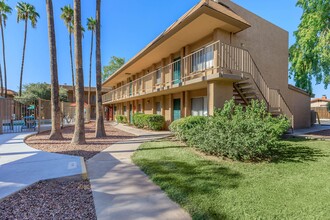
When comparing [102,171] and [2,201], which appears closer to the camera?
[2,201]

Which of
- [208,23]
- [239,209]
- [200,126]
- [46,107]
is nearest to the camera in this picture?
[239,209]

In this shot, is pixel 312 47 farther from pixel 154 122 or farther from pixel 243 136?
pixel 154 122

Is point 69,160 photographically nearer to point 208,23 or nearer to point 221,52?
point 221,52

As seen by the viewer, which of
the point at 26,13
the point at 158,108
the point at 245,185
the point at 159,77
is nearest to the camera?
the point at 245,185

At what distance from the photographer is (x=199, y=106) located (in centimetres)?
1278

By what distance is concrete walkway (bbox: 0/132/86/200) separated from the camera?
13.8 feet

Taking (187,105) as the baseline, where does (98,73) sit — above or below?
above

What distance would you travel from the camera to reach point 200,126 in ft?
26.3

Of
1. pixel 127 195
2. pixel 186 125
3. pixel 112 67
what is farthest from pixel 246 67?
pixel 112 67

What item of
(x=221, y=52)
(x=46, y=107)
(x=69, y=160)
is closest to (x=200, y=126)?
(x=221, y=52)

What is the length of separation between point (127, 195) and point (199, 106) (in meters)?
9.57

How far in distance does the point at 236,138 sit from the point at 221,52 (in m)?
4.78

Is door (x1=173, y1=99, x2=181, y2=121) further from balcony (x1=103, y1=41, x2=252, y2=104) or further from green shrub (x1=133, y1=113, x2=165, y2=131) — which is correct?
balcony (x1=103, y1=41, x2=252, y2=104)

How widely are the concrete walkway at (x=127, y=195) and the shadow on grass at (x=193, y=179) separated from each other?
199 millimetres
